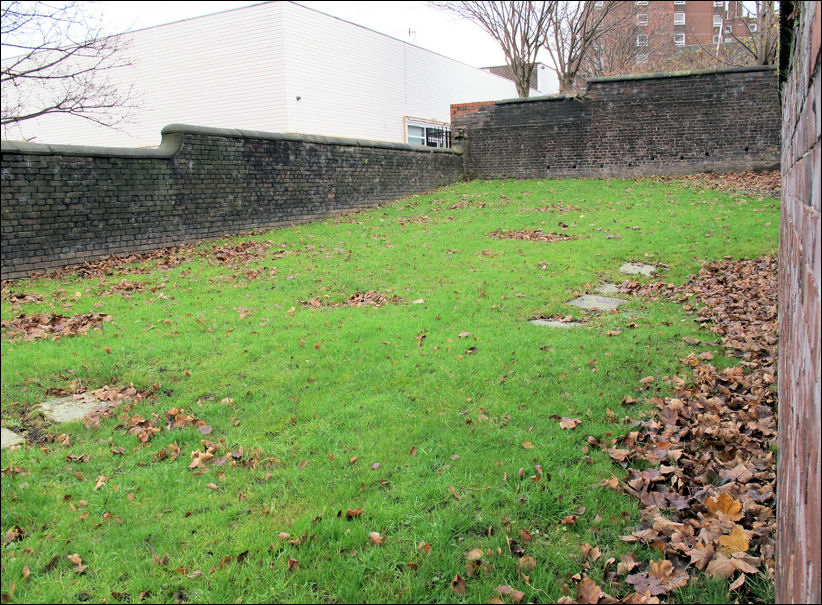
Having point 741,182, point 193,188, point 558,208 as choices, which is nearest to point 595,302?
point 193,188

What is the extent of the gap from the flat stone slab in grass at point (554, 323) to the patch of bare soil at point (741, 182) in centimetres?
1093

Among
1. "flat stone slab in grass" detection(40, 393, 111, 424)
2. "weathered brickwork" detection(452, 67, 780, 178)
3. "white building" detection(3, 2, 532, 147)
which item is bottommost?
"flat stone slab in grass" detection(40, 393, 111, 424)

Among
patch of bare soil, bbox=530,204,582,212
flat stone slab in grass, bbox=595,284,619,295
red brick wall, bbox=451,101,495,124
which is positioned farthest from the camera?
red brick wall, bbox=451,101,495,124

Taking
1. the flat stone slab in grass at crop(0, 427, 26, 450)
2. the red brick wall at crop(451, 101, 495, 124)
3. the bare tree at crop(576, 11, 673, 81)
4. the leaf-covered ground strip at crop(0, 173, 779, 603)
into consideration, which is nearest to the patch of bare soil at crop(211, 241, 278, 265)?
the leaf-covered ground strip at crop(0, 173, 779, 603)

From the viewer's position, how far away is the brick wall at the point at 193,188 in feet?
7.06

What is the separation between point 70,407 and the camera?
2.24 metres

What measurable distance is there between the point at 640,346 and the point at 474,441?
8.37ft

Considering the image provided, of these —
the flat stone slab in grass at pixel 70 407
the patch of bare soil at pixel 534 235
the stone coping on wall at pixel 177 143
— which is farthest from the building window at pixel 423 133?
the flat stone slab in grass at pixel 70 407

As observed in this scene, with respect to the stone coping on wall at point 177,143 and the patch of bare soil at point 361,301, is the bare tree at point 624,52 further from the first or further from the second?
the patch of bare soil at point 361,301

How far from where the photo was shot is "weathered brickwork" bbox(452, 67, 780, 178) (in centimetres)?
1827

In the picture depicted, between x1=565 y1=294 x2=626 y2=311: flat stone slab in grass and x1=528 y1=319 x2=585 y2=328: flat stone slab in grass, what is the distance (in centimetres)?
66

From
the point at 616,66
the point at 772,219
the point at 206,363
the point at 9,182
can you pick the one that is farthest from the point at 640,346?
the point at 616,66

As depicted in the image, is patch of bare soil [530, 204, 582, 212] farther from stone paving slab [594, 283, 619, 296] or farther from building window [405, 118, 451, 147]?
building window [405, 118, 451, 147]

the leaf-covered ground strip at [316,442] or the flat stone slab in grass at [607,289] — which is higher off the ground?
→ the flat stone slab in grass at [607,289]
